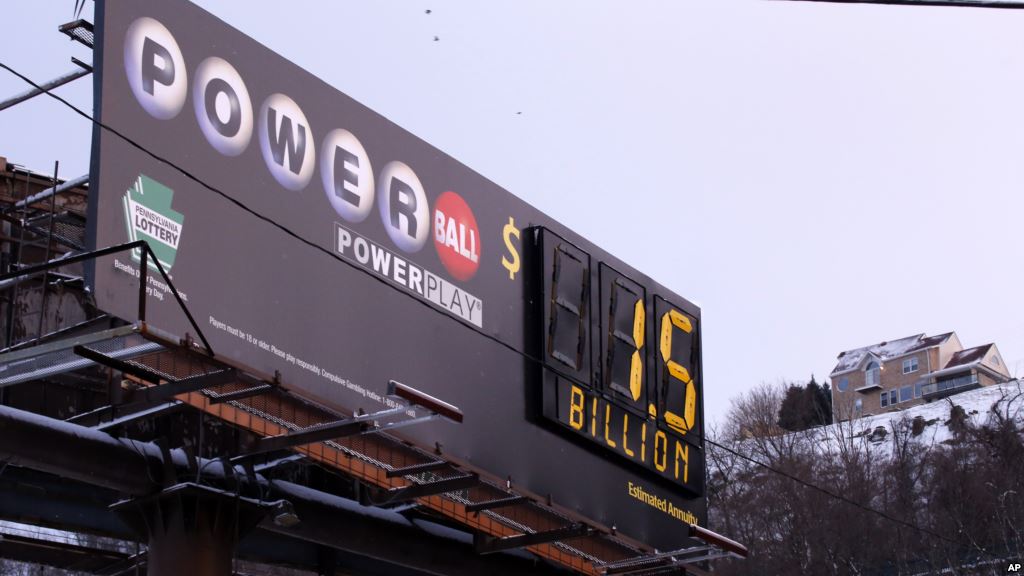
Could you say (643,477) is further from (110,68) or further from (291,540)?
(110,68)

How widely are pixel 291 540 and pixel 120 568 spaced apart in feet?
5.62

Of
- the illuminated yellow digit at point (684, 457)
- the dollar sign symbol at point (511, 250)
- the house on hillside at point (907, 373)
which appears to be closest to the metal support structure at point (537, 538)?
the illuminated yellow digit at point (684, 457)

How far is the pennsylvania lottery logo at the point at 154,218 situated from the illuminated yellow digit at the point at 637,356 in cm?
604

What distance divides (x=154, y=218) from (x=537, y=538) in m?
5.63

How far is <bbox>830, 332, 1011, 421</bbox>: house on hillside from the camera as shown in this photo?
103 meters

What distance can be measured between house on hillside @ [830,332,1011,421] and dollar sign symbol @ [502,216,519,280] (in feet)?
296

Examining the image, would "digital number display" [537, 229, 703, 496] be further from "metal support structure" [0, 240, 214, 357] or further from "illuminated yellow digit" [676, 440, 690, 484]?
"metal support structure" [0, 240, 214, 357]

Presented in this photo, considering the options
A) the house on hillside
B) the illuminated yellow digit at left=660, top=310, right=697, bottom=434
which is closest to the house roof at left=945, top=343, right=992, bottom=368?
the house on hillside

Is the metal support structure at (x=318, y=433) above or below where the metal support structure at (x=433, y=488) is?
above

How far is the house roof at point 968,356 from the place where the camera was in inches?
4026

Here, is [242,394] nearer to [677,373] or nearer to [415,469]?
[415,469]

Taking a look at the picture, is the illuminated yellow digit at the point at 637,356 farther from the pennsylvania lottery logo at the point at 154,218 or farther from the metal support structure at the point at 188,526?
the pennsylvania lottery logo at the point at 154,218

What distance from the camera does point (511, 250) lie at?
14.4m

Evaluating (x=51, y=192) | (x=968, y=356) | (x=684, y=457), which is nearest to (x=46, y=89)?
(x=51, y=192)
